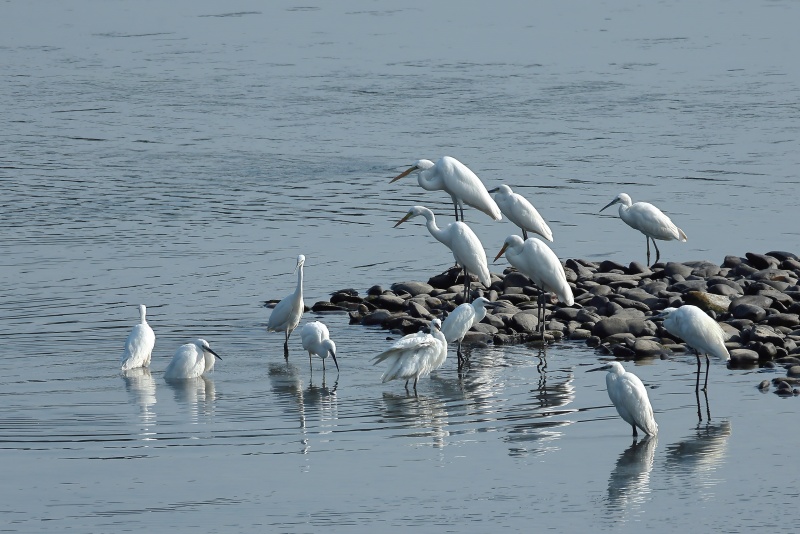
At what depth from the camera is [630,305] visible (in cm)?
1487

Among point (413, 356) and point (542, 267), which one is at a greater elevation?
point (542, 267)

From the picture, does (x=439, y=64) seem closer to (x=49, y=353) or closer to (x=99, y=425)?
(x=49, y=353)

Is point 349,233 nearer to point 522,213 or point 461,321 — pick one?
point 522,213

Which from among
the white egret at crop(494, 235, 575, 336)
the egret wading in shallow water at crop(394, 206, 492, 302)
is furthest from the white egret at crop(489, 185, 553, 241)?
the white egret at crop(494, 235, 575, 336)


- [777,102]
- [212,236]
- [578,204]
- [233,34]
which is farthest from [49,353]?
[233,34]

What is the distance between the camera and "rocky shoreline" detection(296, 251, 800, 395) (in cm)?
1327

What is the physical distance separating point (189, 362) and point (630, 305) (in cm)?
495

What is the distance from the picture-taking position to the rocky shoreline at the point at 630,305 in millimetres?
13273

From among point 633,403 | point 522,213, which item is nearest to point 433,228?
point 522,213

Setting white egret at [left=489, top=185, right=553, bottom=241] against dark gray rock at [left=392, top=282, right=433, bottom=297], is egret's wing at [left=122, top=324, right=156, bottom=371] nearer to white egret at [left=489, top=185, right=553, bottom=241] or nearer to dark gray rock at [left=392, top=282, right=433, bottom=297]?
dark gray rock at [left=392, top=282, right=433, bottom=297]

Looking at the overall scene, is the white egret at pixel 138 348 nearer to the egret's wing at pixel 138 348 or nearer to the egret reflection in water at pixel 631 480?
the egret's wing at pixel 138 348

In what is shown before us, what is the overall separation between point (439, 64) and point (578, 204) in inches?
537

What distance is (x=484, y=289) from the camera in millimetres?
16062

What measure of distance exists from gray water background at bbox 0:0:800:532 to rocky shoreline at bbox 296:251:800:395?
36 cm
